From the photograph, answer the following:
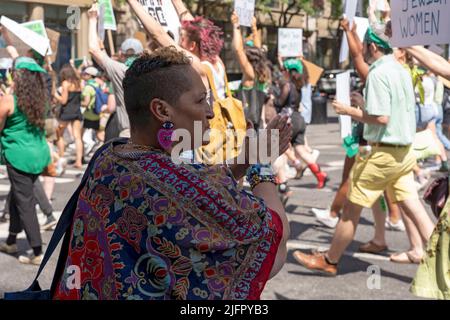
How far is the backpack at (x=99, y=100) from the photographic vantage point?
45.6 ft

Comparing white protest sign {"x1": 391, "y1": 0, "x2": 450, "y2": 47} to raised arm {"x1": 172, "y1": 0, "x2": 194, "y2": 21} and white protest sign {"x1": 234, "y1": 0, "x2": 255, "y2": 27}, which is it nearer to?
raised arm {"x1": 172, "y1": 0, "x2": 194, "y2": 21}

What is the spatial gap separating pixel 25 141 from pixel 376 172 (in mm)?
2834

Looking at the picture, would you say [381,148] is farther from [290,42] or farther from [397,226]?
[290,42]

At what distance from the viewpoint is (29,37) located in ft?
22.7

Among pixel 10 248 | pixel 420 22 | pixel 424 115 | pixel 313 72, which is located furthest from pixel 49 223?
pixel 424 115

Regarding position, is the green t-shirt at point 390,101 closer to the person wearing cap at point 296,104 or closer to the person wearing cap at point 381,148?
the person wearing cap at point 381,148

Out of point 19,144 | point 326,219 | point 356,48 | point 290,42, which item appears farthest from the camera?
point 290,42

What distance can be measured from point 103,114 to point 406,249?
321 inches

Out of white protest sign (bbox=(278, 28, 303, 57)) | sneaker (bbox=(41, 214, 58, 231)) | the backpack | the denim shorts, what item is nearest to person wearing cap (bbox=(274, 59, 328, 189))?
the denim shorts

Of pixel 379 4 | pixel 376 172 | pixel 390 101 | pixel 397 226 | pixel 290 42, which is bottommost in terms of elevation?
pixel 397 226

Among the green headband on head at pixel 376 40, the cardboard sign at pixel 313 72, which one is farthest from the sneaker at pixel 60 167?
the green headband on head at pixel 376 40

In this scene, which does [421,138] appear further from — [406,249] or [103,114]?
[103,114]

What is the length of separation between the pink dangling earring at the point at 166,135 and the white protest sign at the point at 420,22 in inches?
73.7
